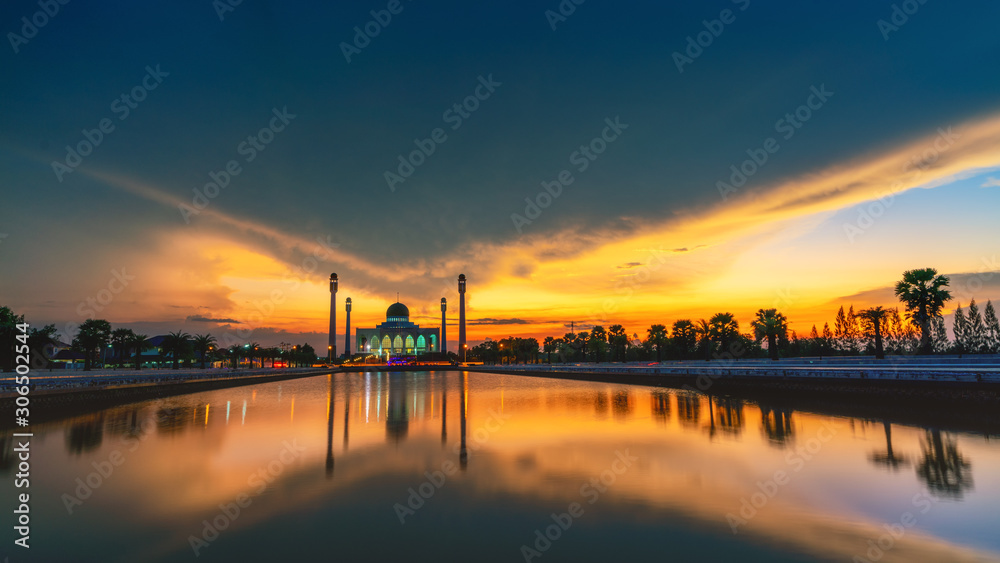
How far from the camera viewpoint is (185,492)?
35.8ft

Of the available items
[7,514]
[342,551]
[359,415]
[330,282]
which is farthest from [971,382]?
[330,282]

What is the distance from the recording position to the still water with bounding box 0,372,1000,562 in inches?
311

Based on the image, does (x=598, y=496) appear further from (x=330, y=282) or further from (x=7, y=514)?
(x=330, y=282)

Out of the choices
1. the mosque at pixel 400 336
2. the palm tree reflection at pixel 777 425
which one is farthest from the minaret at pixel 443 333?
the palm tree reflection at pixel 777 425

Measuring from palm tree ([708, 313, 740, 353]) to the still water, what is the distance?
137ft

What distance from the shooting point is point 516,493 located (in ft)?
35.3

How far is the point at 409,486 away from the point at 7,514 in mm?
7816

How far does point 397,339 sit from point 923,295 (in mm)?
131130

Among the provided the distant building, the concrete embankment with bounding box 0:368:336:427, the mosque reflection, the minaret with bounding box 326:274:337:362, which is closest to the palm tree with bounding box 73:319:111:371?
the concrete embankment with bounding box 0:368:336:427

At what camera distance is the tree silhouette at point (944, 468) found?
10609mm

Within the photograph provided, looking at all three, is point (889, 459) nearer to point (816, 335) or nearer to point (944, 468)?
point (944, 468)

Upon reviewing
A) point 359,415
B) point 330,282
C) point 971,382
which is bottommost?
point 359,415

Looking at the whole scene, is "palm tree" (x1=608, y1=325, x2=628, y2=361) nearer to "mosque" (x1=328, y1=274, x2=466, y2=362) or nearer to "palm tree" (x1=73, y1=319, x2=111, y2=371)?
"mosque" (x1=328, y1=274, x2=466, y2=362)

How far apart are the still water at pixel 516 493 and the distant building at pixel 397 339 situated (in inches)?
5171
